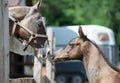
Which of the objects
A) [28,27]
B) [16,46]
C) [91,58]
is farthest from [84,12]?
[28,27]

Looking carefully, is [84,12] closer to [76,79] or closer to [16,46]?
[76,79]

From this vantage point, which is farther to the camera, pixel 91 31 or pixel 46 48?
pixel 91 31

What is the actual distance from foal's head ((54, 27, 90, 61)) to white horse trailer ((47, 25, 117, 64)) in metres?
9.20

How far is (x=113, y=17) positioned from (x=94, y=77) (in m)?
28.4

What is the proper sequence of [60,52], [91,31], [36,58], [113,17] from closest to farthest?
[36,58], [60,52], [91,31], [113,17]

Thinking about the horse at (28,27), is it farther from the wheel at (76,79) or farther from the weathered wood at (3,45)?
the wheel at (76,79)

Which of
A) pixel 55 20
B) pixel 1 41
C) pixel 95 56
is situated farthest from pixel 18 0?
pixel 55 20

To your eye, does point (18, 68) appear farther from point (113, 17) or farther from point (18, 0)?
point (113, 17)

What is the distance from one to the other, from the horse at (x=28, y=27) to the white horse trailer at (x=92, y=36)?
11.5 meters

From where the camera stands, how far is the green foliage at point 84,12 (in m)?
35.0

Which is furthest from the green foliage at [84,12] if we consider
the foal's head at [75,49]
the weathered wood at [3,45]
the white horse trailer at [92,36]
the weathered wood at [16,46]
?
the weathered wood at [3,45]

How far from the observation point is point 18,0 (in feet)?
33.2

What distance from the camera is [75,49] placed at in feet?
31.2

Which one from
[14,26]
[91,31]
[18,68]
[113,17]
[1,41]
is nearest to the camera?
[1,41]
